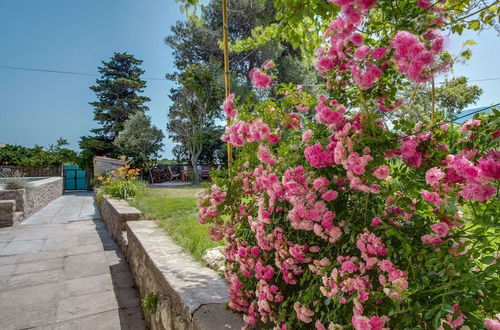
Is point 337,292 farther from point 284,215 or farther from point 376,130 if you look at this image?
point 376,130

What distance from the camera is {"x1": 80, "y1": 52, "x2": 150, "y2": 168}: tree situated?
69.0ft

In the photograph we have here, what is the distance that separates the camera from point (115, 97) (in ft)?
73.9

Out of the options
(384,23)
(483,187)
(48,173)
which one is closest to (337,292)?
(483,187)

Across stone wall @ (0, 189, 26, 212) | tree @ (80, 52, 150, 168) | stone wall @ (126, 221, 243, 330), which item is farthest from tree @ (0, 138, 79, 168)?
stone wall @ (126, 221, 243, 330)

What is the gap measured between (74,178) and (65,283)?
13433 mm

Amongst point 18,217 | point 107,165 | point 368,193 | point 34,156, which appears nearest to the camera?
point 368,193

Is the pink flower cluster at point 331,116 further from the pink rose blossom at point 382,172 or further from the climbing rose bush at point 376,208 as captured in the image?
the pink rose blossom at point 382,172

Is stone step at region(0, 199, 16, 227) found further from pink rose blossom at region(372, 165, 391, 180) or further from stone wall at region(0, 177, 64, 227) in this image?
pink rose blossom at region(372, 165, 391, 180)

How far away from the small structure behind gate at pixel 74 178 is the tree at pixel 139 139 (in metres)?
2.29

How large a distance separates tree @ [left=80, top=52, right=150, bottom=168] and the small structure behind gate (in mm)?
5182

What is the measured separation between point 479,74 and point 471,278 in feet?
2.99

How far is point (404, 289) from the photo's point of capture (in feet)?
2.15

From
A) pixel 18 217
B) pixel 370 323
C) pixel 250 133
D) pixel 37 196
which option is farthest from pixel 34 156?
pixel 370 323

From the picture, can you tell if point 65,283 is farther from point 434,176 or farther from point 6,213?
point 6,213
